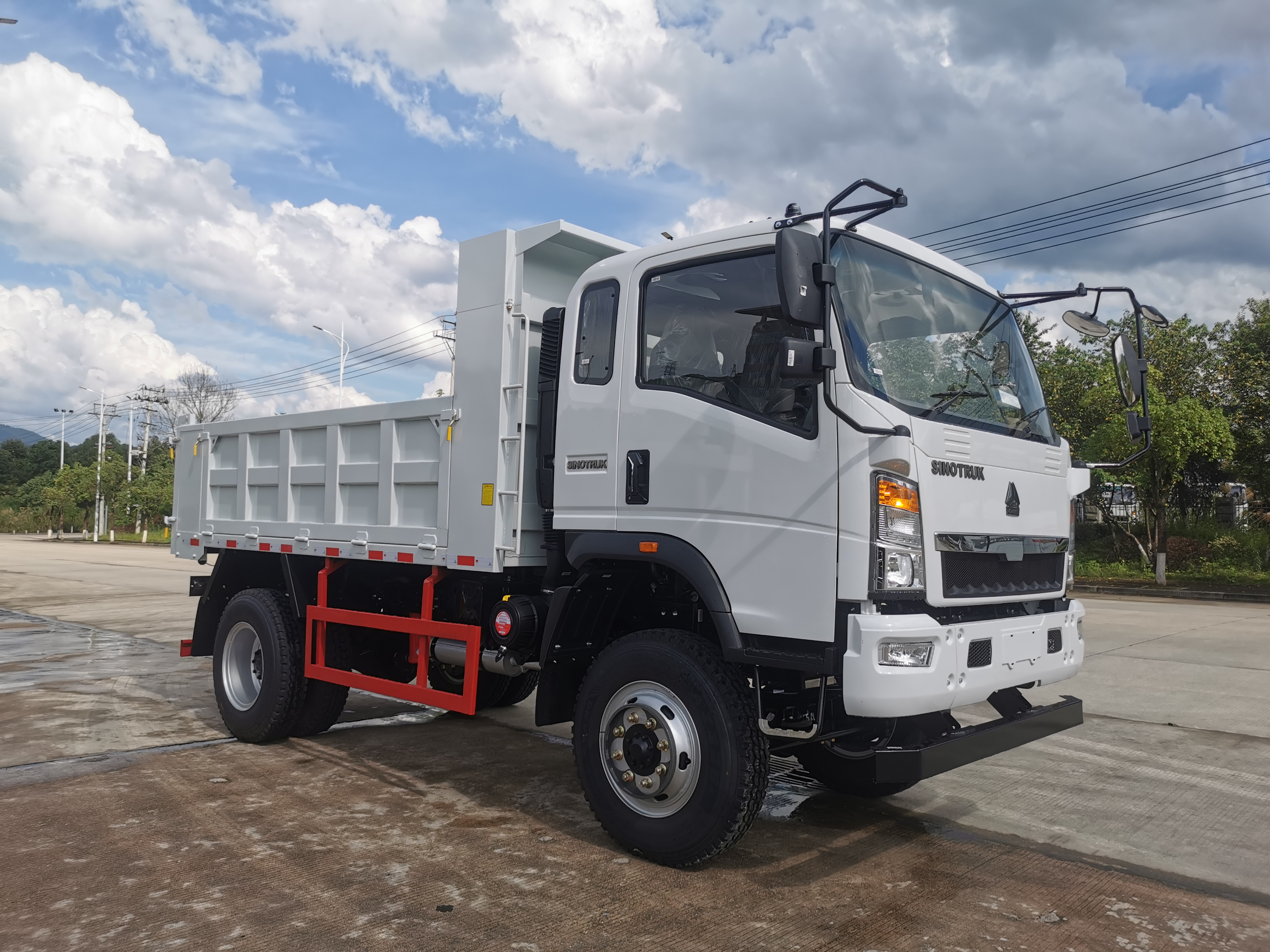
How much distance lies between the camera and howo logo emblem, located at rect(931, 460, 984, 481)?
3930 millimetres

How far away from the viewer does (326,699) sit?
6.76 m

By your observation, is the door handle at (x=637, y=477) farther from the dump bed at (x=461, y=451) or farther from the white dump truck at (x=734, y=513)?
the dump bed at (x=461, y=451)

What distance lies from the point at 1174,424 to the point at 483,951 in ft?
72.7

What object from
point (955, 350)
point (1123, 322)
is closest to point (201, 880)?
point (955, 350)

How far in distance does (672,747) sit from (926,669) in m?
1.13

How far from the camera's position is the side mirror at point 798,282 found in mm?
3684

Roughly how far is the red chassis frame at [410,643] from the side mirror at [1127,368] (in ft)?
11.6

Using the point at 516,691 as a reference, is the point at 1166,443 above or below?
above

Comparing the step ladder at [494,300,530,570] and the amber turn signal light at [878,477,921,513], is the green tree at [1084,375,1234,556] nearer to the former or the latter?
the step ladder at [494,300,530,570]

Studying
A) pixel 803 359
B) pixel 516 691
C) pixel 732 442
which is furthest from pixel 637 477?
pixel 516 691

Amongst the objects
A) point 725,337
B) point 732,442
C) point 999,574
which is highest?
point 725,337

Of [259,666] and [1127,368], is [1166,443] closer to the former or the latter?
[1127,368]

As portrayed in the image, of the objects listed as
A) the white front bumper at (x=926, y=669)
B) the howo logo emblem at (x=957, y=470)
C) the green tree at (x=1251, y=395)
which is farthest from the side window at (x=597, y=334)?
the green tree at (x=1251, y=395)

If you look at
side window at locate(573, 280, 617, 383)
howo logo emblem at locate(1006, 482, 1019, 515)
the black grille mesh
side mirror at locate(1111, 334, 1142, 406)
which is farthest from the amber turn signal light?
side mirror at locate(1111, 334, 1142, 406)
